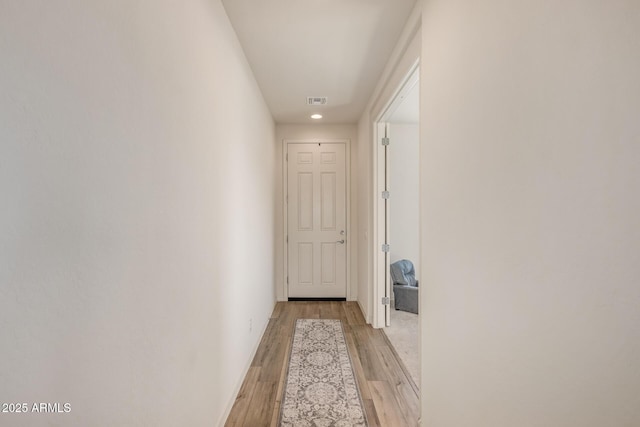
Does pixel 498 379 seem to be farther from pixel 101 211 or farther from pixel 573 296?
pixel 101 211

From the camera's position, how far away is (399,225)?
4520 mm

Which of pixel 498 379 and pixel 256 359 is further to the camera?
pixel 256 359

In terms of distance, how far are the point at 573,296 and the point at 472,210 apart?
0.53 m

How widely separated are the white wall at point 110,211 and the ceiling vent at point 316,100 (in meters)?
1.72

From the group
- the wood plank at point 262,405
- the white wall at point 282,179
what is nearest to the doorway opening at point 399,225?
the white wall at point 282,179

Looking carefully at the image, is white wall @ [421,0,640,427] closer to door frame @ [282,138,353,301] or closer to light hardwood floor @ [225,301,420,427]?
light hardwood floor @ [225,301,420,427]

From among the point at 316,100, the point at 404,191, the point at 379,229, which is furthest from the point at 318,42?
the point at 404,191

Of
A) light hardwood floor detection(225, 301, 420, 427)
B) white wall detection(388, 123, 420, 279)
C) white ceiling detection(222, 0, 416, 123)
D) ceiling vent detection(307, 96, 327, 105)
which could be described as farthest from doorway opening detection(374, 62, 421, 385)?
ceiling vent detection(307, 96, 327, 105)

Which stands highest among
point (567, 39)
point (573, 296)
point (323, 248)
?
point (567, 39)

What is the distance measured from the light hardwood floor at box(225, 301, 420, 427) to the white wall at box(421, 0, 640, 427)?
0.68 meters

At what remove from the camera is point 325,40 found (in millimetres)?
2281

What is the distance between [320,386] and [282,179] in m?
2.90

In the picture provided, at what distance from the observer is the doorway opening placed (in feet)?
10.4

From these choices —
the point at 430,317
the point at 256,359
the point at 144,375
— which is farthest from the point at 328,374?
the point at 144,375
